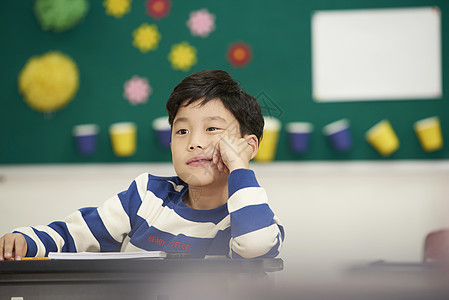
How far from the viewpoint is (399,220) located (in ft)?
7.63

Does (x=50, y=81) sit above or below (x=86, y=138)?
above

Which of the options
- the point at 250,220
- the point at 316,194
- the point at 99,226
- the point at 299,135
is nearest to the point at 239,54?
the point at 299,135

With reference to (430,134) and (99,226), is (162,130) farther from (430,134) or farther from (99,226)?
(99,226)

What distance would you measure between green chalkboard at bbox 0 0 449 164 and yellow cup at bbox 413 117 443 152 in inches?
1.3

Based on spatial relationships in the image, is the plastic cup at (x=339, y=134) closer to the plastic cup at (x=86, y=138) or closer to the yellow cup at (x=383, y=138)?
the yellow cup at (x=383, y=138)

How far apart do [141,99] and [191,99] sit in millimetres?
1654

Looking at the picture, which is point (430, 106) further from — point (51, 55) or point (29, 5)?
point (29, 5)

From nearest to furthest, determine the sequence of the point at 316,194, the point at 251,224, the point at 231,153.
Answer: the point at 251,224, the point at 231,153, the point at 316,194

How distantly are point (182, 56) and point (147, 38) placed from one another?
0.20 metres

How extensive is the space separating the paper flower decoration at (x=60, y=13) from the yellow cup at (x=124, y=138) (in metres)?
0.57

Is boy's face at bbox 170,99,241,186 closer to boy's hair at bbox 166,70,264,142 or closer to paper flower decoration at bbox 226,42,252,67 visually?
boy's hair at bbox 166,70,264,142

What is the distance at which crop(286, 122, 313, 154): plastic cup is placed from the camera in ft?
8.02

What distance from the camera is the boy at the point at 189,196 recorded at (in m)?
0.91

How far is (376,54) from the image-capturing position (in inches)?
99.7
